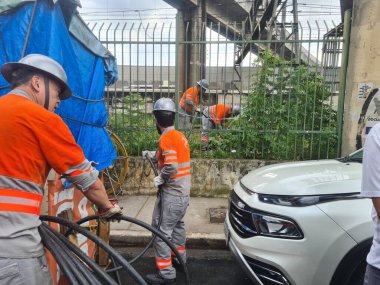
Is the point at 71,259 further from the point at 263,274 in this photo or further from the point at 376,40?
the point at 376,40

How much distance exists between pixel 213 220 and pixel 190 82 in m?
5.07

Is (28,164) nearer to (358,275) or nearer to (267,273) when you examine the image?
(267,273)

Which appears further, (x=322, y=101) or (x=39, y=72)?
(x=322, y=101)

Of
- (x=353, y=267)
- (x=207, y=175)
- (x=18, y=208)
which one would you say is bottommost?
(x=207, y=175)

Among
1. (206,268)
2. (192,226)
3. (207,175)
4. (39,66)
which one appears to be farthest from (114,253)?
(207,175)

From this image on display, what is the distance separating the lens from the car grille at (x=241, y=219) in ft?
8.41

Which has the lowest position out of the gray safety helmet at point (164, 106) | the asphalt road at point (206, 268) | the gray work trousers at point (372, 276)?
the asphalt road at point (206, 268)

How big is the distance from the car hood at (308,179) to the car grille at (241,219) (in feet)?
0.54

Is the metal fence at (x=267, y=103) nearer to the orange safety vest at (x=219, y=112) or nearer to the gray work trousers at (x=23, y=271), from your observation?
the orange safety vest at (x=219, y=112)

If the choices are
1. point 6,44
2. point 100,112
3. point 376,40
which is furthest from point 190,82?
point 6,44

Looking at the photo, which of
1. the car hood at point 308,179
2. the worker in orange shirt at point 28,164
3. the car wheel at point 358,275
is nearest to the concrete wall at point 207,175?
the car hood at point 308,179

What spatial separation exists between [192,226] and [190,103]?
2606 mm

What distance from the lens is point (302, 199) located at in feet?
7.91

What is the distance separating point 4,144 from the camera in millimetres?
1524
